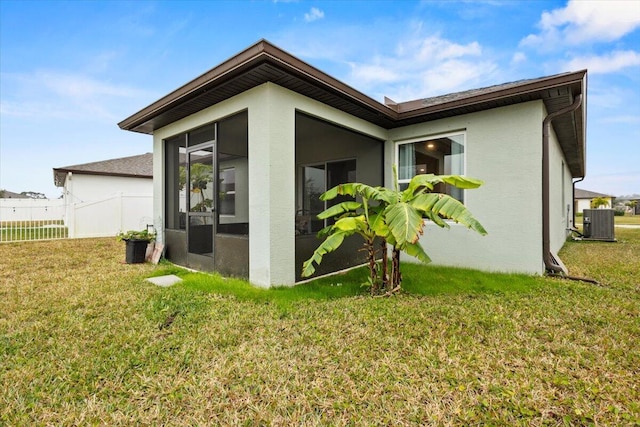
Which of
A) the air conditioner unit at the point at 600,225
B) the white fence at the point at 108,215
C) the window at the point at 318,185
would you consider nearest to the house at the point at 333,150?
the window at the point at 318,185

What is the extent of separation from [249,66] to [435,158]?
4508mm

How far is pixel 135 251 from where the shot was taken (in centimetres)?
710

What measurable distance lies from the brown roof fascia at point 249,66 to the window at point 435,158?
Result: 46.4 inches

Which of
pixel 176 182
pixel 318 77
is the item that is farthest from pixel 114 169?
pixel 318 77

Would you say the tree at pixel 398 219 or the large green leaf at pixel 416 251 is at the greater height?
the tree at pixel 398 219

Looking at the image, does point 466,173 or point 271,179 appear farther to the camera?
point 466,173

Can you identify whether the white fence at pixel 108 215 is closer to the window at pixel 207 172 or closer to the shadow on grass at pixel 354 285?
the window at pixel 207 172

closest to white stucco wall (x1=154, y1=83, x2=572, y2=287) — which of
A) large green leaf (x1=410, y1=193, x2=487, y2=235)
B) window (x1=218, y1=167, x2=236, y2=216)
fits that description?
window (x1=218, y1=167, x2=236, y2=216)

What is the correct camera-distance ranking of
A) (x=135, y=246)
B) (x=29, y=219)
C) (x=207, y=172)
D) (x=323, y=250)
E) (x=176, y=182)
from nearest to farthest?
(x=323, y=250) < (x=207, y=172) < (x=135, y=246) < (x=176, y=182) < (x=29, y=219)

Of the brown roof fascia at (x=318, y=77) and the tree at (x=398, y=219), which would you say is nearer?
the tree at (x=398, y=219)

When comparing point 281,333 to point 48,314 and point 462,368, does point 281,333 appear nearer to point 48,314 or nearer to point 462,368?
point 462,368

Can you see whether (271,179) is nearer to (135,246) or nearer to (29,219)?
(135,246)

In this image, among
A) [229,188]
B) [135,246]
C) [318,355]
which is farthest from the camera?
[229,188]

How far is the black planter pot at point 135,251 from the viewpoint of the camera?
707 cm
